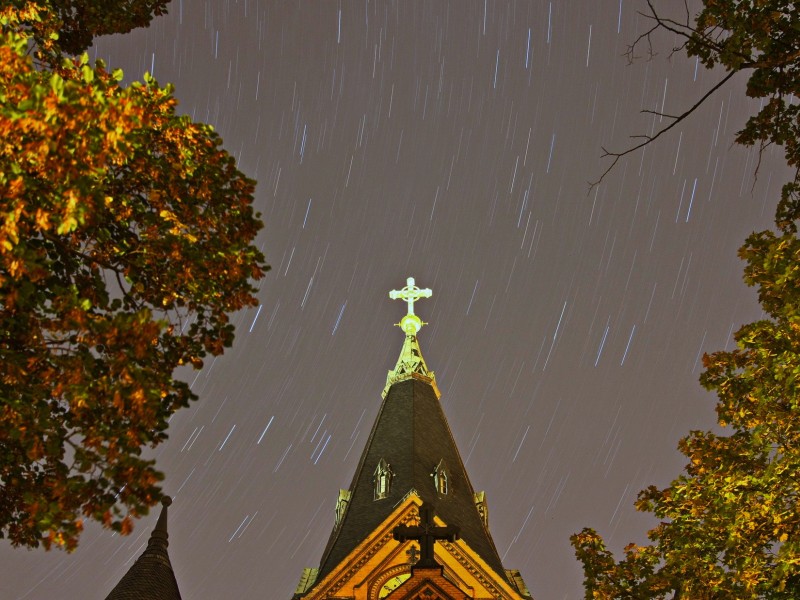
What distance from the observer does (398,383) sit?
31422 mm

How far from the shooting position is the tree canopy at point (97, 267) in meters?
6.80

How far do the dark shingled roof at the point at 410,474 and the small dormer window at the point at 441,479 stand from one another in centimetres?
12

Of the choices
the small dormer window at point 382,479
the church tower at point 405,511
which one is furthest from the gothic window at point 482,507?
Result: the small dormer window at point 382,479

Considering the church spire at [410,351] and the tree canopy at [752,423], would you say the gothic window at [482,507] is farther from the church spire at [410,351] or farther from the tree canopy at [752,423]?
the tree canopy at [752,423]

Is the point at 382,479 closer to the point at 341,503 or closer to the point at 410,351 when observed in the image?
the point at 341,503

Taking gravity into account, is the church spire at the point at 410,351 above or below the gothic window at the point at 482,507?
above

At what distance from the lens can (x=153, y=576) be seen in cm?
2158

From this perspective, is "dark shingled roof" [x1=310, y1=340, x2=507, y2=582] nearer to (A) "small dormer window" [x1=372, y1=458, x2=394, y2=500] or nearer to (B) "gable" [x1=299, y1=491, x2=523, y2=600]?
(A) "small dormer window" [x1=372, y1=458, x2=394, y2=500]

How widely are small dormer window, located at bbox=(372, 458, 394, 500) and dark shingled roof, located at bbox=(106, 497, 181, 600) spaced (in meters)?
6.01

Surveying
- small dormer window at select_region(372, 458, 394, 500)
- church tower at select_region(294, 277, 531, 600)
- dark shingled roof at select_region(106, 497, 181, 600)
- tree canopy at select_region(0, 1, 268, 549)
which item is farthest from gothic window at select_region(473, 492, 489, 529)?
tree canopy at select_region(0, 1, 268, 549)

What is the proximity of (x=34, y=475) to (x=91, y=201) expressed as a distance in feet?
9.14

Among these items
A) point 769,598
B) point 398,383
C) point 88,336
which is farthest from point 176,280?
point 398,383

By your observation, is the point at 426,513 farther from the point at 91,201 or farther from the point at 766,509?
the point at 91,201

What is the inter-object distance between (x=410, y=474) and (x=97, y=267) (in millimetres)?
18500
